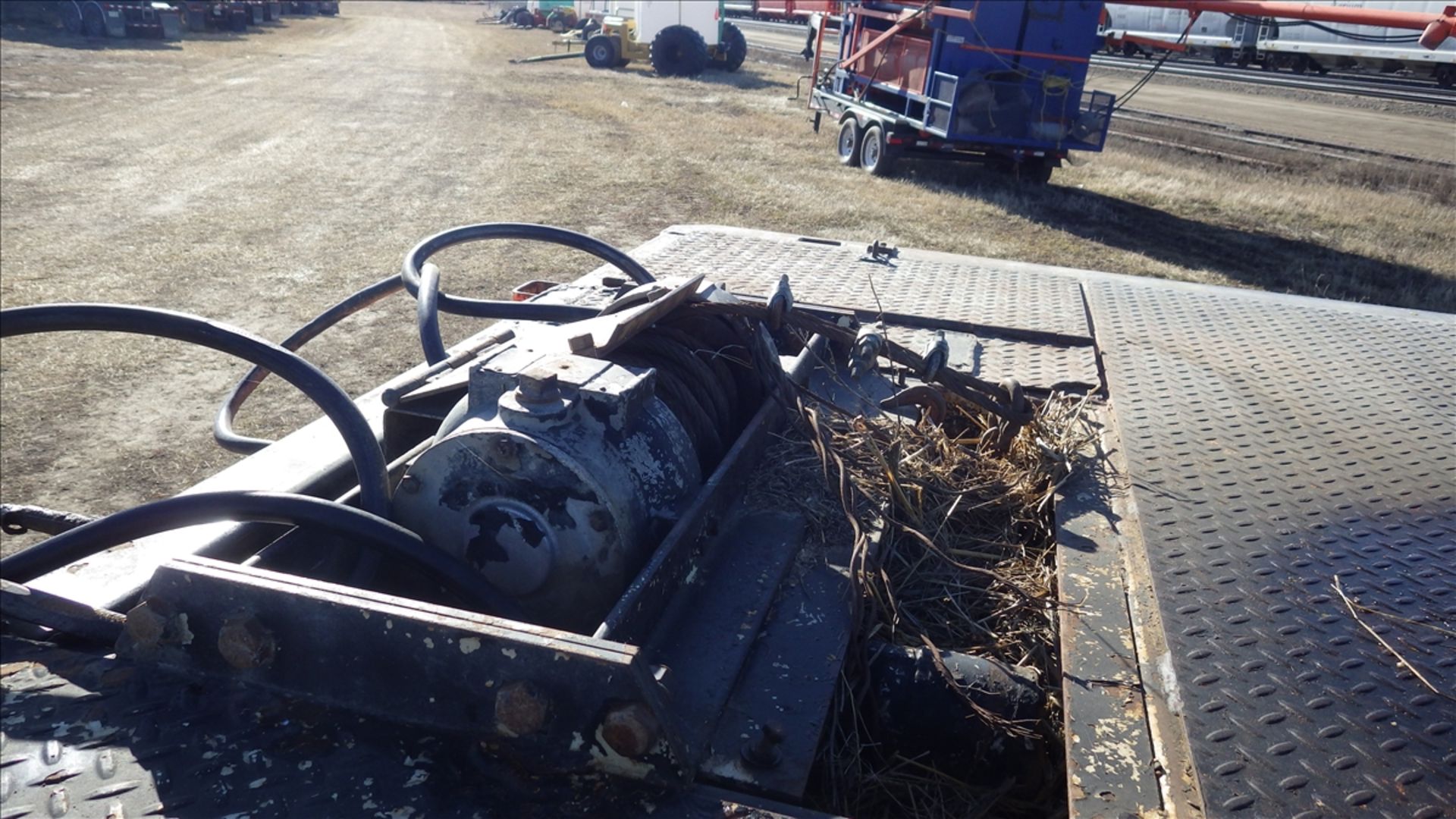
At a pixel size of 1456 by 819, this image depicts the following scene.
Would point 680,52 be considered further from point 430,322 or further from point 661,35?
point 430,322

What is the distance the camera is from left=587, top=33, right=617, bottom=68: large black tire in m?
26.4

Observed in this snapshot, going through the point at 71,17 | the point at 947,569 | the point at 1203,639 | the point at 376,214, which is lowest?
the point at 376,214

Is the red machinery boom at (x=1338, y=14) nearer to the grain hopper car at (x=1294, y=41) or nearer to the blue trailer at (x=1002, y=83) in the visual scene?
the blue trailer at (x=1002, y=83)

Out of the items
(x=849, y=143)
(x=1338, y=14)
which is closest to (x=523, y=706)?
(x=1338, y=14)

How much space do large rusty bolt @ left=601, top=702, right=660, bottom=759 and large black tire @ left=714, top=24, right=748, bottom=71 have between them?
26104 mm

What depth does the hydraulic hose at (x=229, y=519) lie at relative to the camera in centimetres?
153

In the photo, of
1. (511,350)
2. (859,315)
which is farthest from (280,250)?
(511,350)

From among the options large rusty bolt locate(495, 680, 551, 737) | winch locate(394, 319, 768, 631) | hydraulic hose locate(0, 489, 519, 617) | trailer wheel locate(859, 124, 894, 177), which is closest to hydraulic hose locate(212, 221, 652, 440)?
winch locate(394, 319, 768, 631)

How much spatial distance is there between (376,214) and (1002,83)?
6711 mm

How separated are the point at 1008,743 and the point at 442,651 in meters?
0.90

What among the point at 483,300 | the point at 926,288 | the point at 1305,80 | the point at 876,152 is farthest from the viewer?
the point at 1305,80

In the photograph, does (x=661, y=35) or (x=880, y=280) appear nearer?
(x=880, y=280)

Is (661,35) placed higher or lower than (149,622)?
higher

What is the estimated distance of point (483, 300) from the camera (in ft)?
Answer: 8.76
